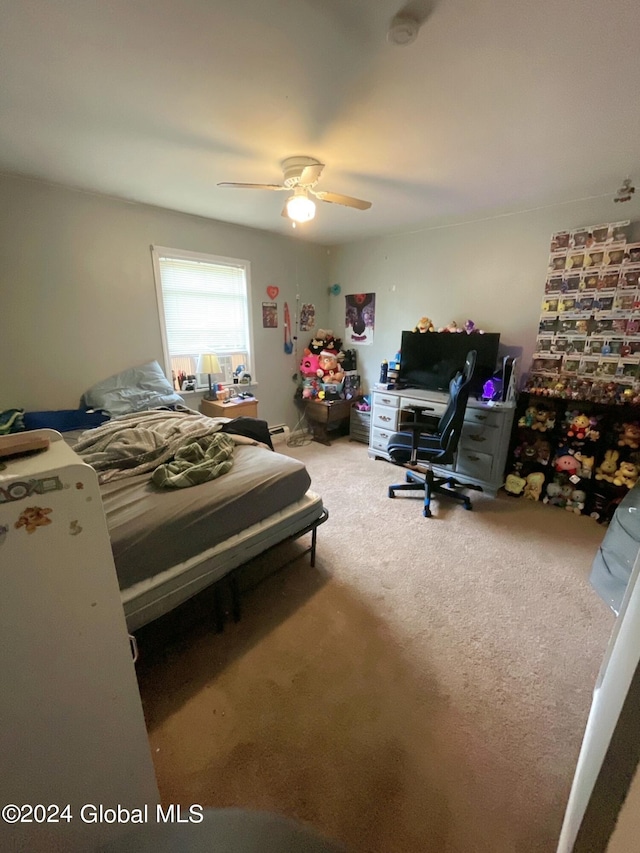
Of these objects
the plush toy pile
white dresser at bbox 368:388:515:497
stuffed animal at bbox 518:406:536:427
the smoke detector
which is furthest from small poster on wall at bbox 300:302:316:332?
the smoke detector

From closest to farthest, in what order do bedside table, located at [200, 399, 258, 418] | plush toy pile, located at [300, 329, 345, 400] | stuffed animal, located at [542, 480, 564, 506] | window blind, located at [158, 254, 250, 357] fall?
stuffed animal, located at [542, 480, 564, 506] → window blind, located at [158, 254, 250, 357] → bedside table, located at [200, 399, 258, 418] → plush toy pile, located at [300, 329, 345, 400]

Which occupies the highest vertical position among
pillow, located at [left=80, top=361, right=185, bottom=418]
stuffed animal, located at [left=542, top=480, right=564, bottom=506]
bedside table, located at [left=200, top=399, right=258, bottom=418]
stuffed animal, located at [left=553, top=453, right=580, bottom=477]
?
pillow, located at [left=80, top=361, right=185, bottom=418]

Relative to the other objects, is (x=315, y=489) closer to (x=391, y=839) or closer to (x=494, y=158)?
(x=391, y=839)

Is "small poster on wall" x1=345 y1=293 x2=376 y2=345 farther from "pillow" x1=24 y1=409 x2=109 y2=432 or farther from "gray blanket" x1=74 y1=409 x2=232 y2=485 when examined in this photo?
"pillow" x1=24 y1=409 x2=109 y2=432

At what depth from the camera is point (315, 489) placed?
126 inches

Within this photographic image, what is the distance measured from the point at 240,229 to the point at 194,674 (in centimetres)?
386

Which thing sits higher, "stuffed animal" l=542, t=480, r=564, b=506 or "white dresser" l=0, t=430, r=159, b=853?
"white dresser" l=0, t=430, r=159, b=853

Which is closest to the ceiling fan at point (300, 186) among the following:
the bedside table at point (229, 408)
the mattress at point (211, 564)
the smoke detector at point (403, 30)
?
the smoke detector at point (403, 30)

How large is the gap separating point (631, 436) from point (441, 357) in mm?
1639

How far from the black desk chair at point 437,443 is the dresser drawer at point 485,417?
37 cm

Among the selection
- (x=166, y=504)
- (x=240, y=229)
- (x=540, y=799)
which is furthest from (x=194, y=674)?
(x=240, y=229)

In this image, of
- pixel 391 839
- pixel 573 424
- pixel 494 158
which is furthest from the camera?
pixel 573 424

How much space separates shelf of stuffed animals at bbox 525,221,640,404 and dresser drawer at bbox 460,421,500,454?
1.68 ft

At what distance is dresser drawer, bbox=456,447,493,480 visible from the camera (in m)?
3.12
